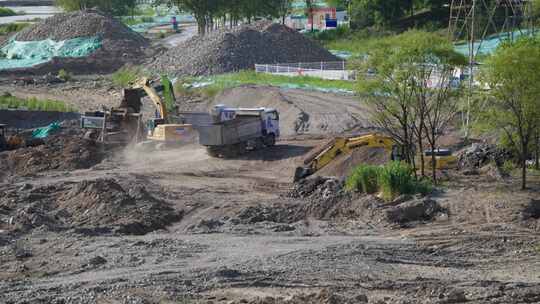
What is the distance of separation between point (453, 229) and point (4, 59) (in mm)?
60708

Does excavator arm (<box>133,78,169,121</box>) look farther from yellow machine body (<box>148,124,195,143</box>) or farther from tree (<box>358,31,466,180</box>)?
tree (<box>358,31,466,180</box>)

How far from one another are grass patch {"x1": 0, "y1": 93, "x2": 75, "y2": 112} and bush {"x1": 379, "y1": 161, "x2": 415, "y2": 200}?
26725 mm

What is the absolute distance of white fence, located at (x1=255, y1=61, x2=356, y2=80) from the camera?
198 ft

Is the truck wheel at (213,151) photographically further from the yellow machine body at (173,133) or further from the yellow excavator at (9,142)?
the yellow excavator at (9,142)

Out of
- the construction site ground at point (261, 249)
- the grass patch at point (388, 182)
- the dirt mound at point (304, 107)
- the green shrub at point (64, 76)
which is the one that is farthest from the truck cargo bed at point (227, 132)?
the green shrub at point (64, 76)

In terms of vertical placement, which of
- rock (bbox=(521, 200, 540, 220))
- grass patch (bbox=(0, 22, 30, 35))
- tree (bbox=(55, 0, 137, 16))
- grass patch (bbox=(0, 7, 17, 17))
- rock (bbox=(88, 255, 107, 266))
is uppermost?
tree (bbox=(55, 0, 137, 16))

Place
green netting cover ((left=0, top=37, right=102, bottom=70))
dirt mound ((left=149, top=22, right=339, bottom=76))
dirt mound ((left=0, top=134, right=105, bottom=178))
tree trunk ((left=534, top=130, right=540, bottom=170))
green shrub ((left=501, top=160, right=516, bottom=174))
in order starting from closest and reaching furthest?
tree trunk ((left=534, top=130, right=540, bottom=170))
green shrub ((left=501, top=160, right=516, bottom=174))
dirt mound ((left=0, top=134, right=105, bottom=178))
dirt mound ((left=149, top=22, right=339, bottom=76))
green netting cover ((left=0, top=37, right=102, bottom=70))

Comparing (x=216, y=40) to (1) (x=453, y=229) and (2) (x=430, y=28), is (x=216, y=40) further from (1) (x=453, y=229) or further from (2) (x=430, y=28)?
(1) (x=453, y=229)

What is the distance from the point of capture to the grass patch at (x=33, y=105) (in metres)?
54.6

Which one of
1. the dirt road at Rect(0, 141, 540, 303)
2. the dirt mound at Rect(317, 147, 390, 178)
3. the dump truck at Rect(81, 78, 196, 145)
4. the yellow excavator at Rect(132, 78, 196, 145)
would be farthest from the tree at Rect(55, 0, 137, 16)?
the dirt mound at Rect(317, 147, 390, 178)

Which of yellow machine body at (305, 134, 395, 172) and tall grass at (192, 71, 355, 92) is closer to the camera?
yellow machine body at (305, 134, 395, 172)

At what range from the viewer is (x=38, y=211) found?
30.7 meters

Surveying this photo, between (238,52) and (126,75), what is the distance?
767 centimetres

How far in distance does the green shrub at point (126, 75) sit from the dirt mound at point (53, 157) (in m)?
22.3
